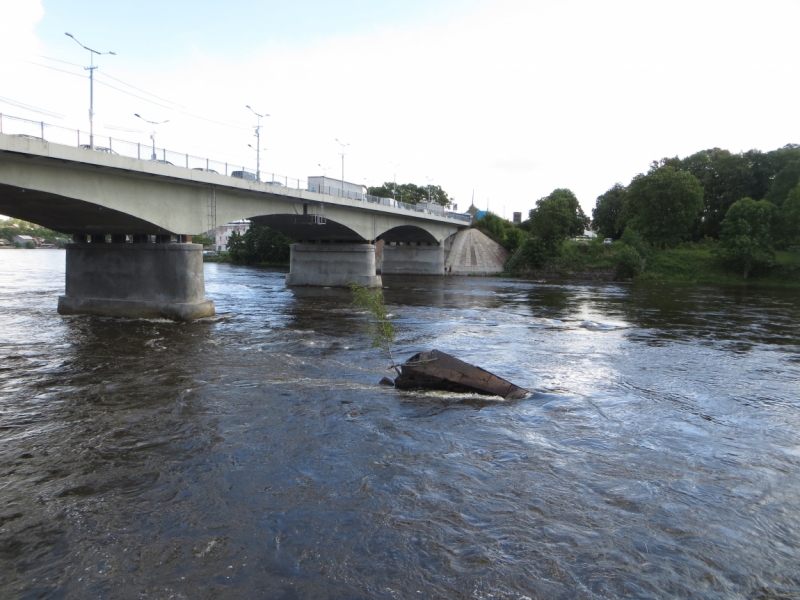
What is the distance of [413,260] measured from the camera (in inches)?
3472

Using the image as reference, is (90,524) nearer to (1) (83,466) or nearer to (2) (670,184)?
(1) (83,466)

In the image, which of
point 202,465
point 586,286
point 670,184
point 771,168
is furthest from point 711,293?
point 202,465

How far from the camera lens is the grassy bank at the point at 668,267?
71.6m

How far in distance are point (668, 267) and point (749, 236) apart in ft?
32.3

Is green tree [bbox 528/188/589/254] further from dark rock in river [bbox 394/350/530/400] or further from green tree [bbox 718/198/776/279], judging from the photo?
dark rock in river [bbox 394/350/530/400]

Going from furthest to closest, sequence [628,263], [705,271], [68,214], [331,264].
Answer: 1. [705,271]
2. [628,263]
3. [331,264]
4. [68,214]

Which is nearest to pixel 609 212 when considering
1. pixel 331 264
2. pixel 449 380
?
pixel 331 264

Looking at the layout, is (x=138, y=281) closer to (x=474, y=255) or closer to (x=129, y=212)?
(x=129, y=212)

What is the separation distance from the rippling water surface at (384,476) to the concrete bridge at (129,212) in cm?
749

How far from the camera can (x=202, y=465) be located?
40.8ft

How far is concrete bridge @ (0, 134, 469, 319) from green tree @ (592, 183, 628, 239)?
252 ft

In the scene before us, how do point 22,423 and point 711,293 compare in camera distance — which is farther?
point 711,293

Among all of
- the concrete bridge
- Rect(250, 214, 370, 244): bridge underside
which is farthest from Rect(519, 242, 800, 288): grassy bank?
the concrete bridge

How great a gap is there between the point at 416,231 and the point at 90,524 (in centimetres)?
7189
